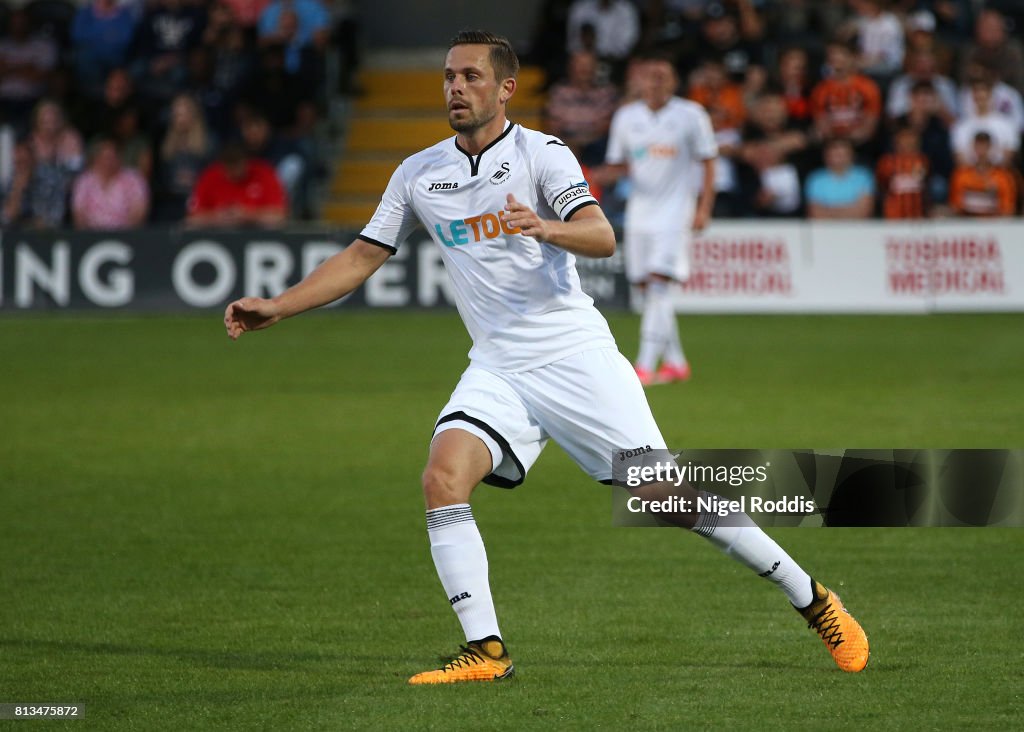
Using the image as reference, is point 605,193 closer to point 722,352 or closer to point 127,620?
point 722,352

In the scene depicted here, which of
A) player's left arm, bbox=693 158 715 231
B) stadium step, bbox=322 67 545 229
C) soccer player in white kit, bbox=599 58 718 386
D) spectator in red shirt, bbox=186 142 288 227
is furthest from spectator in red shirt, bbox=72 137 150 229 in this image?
player's left arm, bbox=693 158 715 231

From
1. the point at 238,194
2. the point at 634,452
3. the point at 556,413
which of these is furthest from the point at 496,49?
the point at 238,194

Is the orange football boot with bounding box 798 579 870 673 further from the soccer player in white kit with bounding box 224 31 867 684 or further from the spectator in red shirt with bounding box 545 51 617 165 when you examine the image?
the spectator in red shirt with bounding box 545 51 617 165

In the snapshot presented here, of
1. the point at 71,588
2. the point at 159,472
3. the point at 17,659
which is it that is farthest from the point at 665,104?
the point at 17,659

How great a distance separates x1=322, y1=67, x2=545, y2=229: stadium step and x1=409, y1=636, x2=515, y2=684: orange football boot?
57.5 feet

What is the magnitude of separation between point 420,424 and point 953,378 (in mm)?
4642

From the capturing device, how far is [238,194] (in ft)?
67.0

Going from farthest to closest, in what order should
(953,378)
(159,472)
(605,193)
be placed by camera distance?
(605,193)
(953,378)
(159,472)

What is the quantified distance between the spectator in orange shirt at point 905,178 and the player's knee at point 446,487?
1514cm

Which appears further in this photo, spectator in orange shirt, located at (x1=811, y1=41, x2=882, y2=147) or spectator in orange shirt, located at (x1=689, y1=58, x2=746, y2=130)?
spectator in orange shirt, located at (x1=689, y1=58, x2=746, y2=130)

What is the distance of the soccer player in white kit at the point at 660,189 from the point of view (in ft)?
46.1

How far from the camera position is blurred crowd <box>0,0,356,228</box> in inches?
829

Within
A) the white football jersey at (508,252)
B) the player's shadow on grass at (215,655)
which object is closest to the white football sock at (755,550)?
the white football jersey at (508,252)

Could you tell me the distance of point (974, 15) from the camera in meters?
23.1
